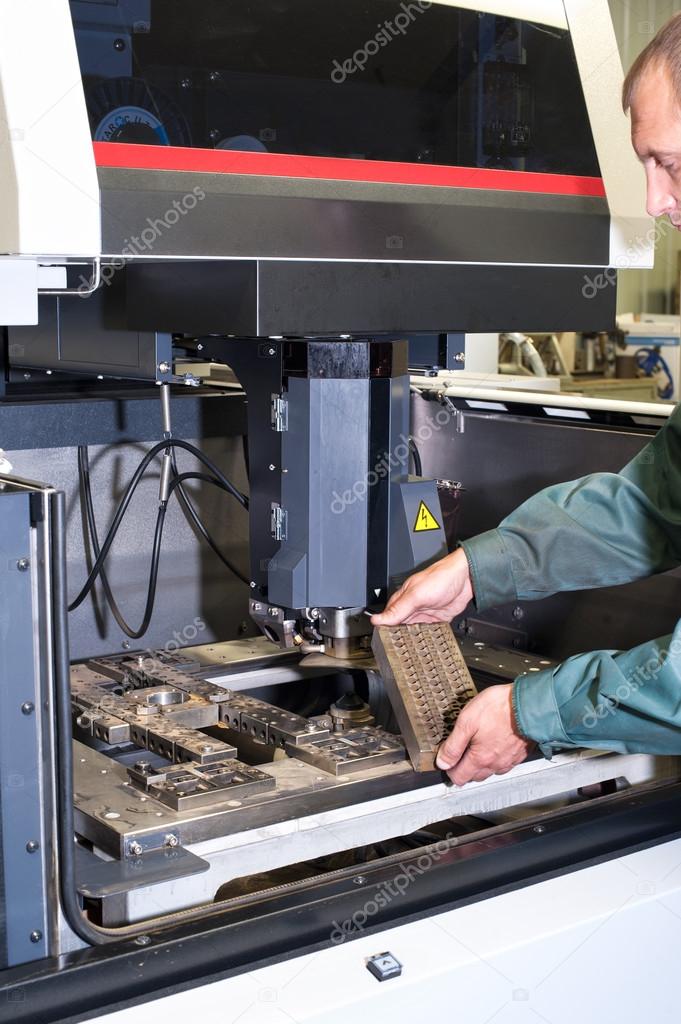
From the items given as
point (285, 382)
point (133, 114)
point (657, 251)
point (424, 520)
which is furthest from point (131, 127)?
point (657, 251)

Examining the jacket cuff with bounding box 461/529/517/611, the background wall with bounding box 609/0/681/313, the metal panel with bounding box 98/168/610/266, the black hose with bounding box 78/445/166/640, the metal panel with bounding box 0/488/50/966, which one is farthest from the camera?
the background wall with bounding box 609/0/681/313

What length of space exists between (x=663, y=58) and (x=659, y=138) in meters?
0.08

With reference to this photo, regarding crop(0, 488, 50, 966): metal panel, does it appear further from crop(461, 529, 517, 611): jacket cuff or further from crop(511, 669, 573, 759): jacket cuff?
crop(461, 529, 517, 611): jacket cuff

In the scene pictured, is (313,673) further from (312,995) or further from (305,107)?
(305,107)

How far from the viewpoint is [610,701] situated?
3.99 feet

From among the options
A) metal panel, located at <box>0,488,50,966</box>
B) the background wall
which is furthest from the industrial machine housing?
the background wall

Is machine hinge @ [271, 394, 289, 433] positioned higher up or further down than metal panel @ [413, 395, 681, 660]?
higher up

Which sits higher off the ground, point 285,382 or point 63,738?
point 285,382

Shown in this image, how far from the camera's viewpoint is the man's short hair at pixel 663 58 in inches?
47.4

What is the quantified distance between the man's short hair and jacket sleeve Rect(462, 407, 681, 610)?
45 cm

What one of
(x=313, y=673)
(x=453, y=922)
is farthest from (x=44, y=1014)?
(x=313, y=673)

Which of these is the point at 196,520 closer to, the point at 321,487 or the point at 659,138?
the point at 321,487

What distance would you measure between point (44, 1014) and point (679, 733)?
26.5 inches

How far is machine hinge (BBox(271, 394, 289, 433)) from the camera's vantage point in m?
1.31
